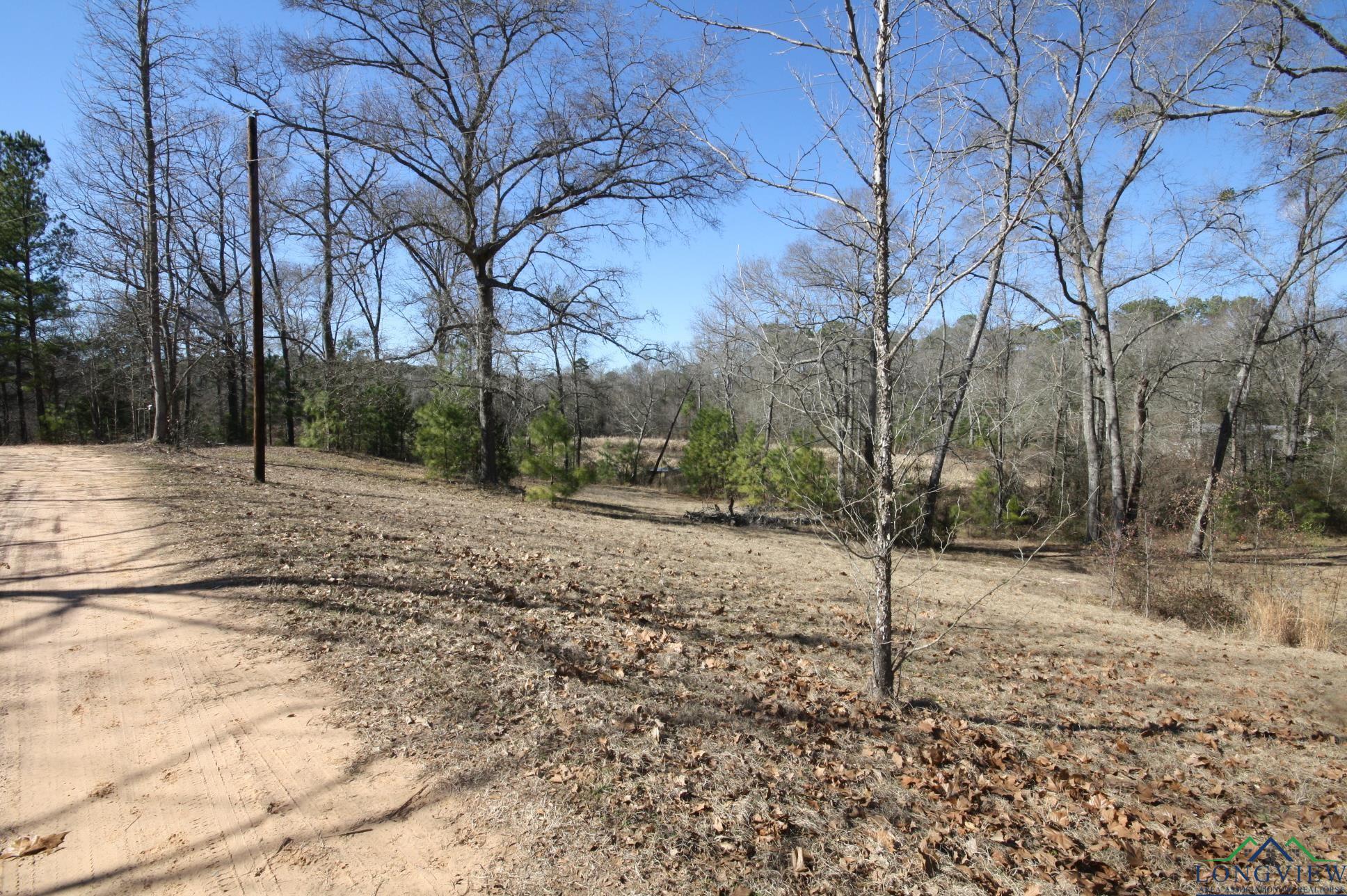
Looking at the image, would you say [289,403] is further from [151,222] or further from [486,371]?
[486,371]

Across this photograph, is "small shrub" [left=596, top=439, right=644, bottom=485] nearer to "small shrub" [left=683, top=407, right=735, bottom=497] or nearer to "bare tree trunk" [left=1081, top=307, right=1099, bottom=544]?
"small shrub" [left=683, top=407, right=735, bottom=497]

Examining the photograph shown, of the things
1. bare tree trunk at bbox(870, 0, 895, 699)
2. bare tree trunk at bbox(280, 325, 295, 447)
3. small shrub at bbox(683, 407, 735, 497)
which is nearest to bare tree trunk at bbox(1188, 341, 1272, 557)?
small shrub at bbox(683, 407, 735, 497)

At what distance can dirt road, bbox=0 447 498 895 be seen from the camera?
113 inches

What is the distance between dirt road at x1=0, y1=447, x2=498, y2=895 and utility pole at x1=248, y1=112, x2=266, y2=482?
6.78 m

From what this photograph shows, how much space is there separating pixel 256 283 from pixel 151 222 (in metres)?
7.41

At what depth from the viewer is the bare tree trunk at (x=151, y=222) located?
1592 cm

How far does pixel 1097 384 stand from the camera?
88.9ft

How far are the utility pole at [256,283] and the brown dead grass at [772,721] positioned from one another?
3506mm

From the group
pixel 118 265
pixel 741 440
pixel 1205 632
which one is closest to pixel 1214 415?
pixel 741 440

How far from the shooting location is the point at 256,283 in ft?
40.4

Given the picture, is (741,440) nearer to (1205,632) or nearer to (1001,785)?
(1205,632)

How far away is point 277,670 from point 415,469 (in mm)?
17201

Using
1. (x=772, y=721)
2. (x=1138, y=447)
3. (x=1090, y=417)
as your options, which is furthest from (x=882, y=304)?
(x=1090, y=417)

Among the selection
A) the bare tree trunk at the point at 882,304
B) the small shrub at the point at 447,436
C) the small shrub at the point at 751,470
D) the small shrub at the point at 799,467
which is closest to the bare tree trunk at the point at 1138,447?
the small shrub at the point at 799,467
